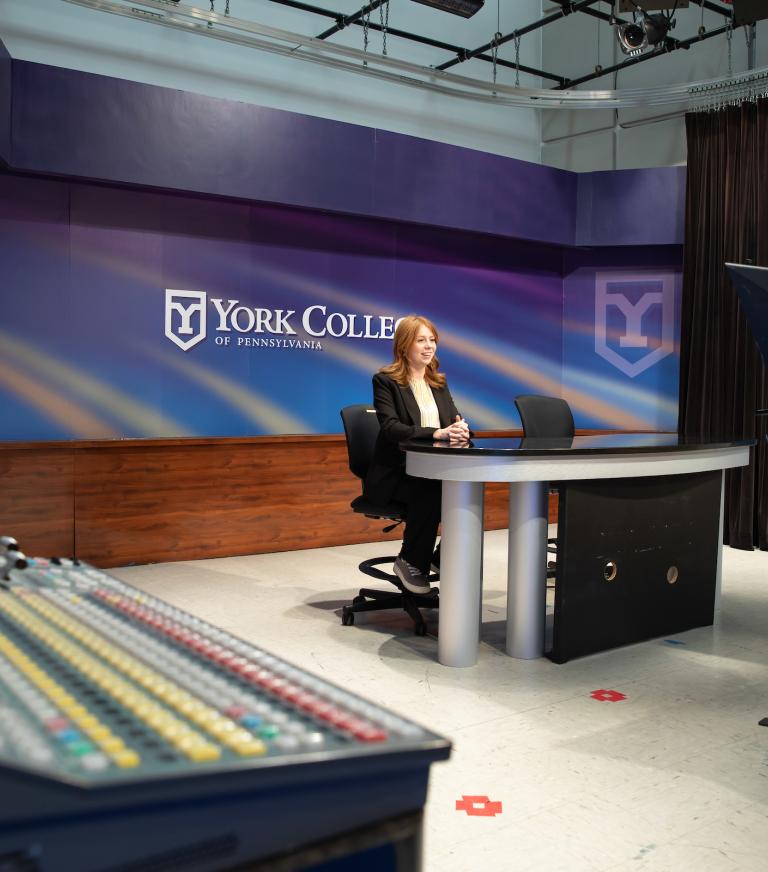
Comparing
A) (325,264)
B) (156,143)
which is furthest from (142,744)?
(325,264)

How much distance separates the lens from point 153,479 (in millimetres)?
5348

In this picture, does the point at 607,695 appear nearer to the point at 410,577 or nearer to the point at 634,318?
the point at 410,577

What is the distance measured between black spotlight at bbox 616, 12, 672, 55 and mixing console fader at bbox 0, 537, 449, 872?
20.0ft

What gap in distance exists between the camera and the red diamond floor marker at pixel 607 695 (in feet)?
10.4

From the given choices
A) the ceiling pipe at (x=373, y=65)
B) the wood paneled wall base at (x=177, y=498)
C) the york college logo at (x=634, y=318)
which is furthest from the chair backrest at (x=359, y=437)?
the york college logo at (x=634, y=318)

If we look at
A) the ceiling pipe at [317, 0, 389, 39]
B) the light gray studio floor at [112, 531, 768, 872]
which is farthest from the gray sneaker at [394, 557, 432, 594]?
the ceiling pipe at [317, 0, 389, 39]

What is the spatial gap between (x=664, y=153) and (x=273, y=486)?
178 inches

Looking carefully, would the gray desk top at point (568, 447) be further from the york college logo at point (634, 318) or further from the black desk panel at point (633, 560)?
the york college logo at point (634, 318)

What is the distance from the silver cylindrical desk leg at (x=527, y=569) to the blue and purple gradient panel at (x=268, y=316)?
2845mm

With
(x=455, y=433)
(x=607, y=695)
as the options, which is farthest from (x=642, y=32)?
(x=607, y=695)

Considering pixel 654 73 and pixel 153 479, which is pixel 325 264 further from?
pixel 654 73

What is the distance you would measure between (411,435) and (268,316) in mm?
2526

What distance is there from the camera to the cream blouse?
415 centimetres

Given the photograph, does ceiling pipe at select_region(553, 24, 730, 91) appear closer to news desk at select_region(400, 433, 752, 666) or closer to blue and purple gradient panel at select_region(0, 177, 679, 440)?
blue and purple gradient panel at select_region(0, 177, 679, 440)
